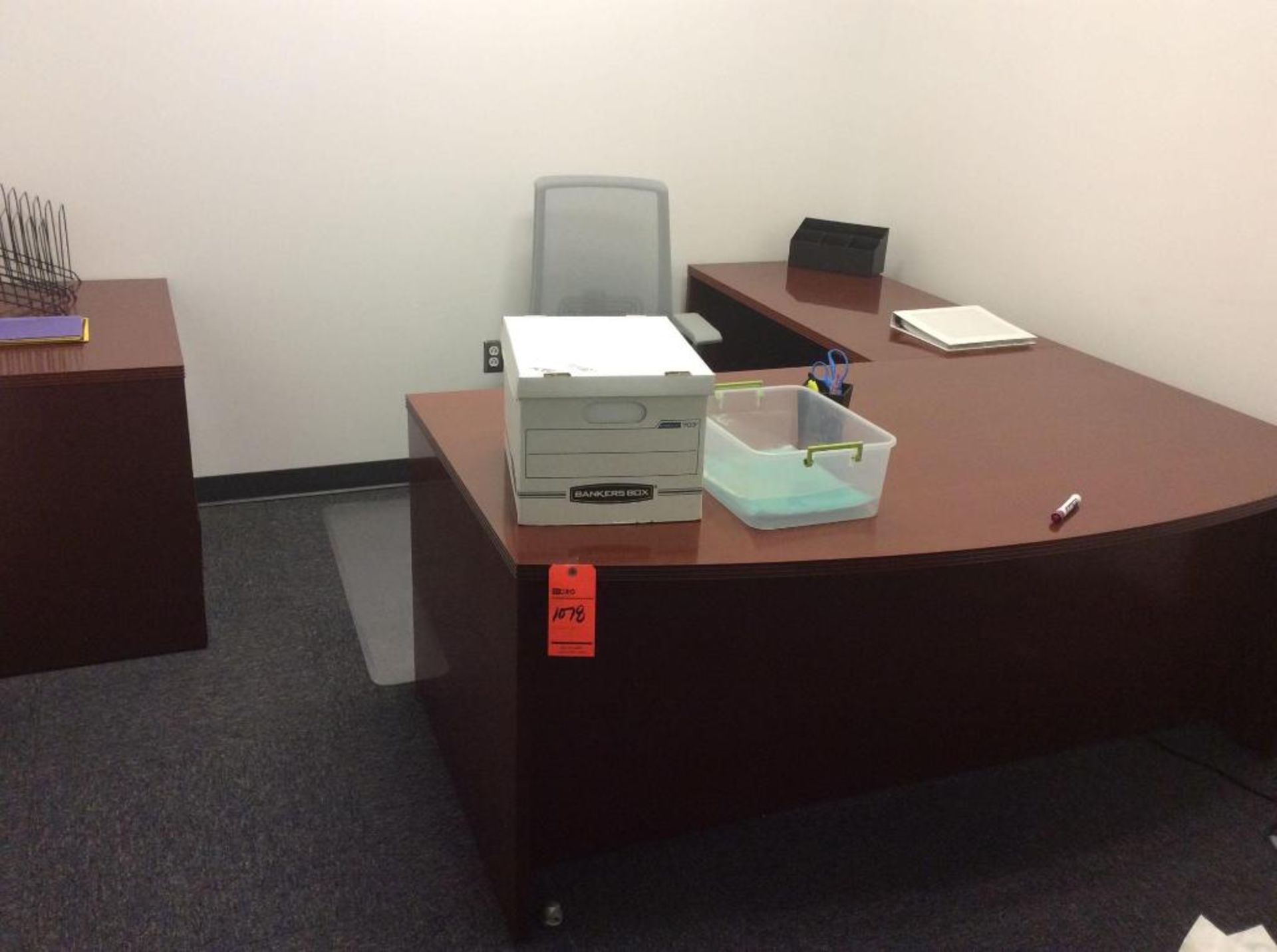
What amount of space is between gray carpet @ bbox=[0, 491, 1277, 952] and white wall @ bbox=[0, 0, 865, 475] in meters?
1.10

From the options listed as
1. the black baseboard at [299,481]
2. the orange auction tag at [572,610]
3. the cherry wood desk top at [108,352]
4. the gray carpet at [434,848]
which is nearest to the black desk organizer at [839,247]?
the black baseboard at [299,481]

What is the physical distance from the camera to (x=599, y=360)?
1464mm

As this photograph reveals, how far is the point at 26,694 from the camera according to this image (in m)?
2.23

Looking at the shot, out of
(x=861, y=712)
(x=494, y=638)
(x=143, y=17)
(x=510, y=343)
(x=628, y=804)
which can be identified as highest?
(x=143, y=17)

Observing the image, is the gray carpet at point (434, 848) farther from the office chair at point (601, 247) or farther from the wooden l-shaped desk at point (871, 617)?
the office chair at point (601, 247)

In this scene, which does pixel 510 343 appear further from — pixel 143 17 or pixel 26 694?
pixel 143 17

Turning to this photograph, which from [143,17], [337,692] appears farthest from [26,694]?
[143,17]

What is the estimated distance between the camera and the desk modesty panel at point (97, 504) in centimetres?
214

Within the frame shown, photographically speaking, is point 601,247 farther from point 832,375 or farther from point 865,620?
point 865,620

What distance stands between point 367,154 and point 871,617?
204cm

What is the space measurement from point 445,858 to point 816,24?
2751 millimetres

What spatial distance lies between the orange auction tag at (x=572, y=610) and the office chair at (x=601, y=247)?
161cm

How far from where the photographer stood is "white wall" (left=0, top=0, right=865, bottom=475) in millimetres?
2695

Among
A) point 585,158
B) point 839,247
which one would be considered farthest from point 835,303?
point 585,158
